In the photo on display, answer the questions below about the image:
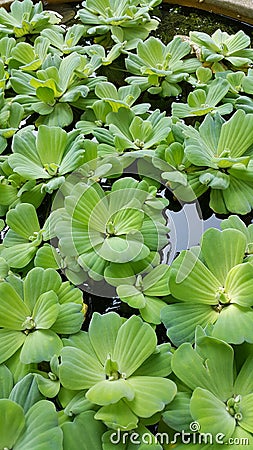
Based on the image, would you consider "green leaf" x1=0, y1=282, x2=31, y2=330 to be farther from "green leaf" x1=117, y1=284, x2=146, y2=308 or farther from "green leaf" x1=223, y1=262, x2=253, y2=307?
"green leaf" x1=223, y1=262, x2=253, y2=307

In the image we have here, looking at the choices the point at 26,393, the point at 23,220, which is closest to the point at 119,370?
the point at 26,393

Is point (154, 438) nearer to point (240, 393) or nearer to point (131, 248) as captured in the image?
point (240, 393)

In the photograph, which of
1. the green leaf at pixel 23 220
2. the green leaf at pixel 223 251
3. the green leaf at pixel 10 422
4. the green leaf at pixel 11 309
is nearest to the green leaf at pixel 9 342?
the green leaf at pixel 11 309

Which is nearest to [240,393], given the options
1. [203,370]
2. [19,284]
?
[203,370]

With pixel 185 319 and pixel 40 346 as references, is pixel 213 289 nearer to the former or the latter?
pixel 185 319

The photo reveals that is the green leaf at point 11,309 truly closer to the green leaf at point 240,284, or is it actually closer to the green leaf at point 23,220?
the green leaf at point 23,220
